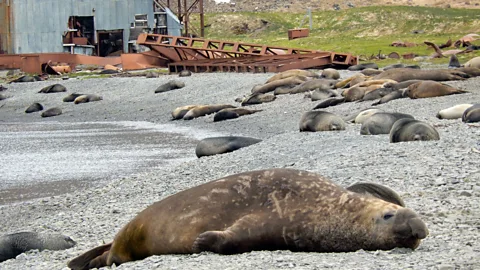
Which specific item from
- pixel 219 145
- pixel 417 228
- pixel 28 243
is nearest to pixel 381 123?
pixel 219 145

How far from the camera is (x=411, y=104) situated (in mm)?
16359

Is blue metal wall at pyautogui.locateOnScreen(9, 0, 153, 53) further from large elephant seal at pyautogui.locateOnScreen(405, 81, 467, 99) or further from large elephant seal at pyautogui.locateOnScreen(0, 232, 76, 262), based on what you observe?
large elephant seal at pyautogui.locateOnScreen(0, 232, 76, 262)

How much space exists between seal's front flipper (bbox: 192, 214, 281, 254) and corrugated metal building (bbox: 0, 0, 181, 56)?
113 feet

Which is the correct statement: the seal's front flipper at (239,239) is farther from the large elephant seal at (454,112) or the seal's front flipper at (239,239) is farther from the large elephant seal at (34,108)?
the large elephant seal at (34,108)

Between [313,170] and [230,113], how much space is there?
34.1 ft

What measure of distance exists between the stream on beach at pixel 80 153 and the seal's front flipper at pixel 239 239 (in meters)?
5.75

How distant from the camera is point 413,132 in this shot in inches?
408

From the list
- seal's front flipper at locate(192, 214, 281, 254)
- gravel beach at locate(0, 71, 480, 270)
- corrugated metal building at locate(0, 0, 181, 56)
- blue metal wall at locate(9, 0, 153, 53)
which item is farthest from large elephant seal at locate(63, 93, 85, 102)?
seal's front flipper at locate(192, 214, 281, 254)

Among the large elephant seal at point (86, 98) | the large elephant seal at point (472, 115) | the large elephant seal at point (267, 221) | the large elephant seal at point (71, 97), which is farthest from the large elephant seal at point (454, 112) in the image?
the large elephant seal at point (71, 97)

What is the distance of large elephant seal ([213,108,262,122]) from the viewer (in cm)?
1932

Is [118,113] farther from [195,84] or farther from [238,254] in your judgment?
[238,254]

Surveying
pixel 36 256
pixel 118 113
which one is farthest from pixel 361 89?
pixel 36 256

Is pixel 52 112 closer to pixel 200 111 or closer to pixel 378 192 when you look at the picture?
pixel 200 111

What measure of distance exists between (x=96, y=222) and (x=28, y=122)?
15968mm
